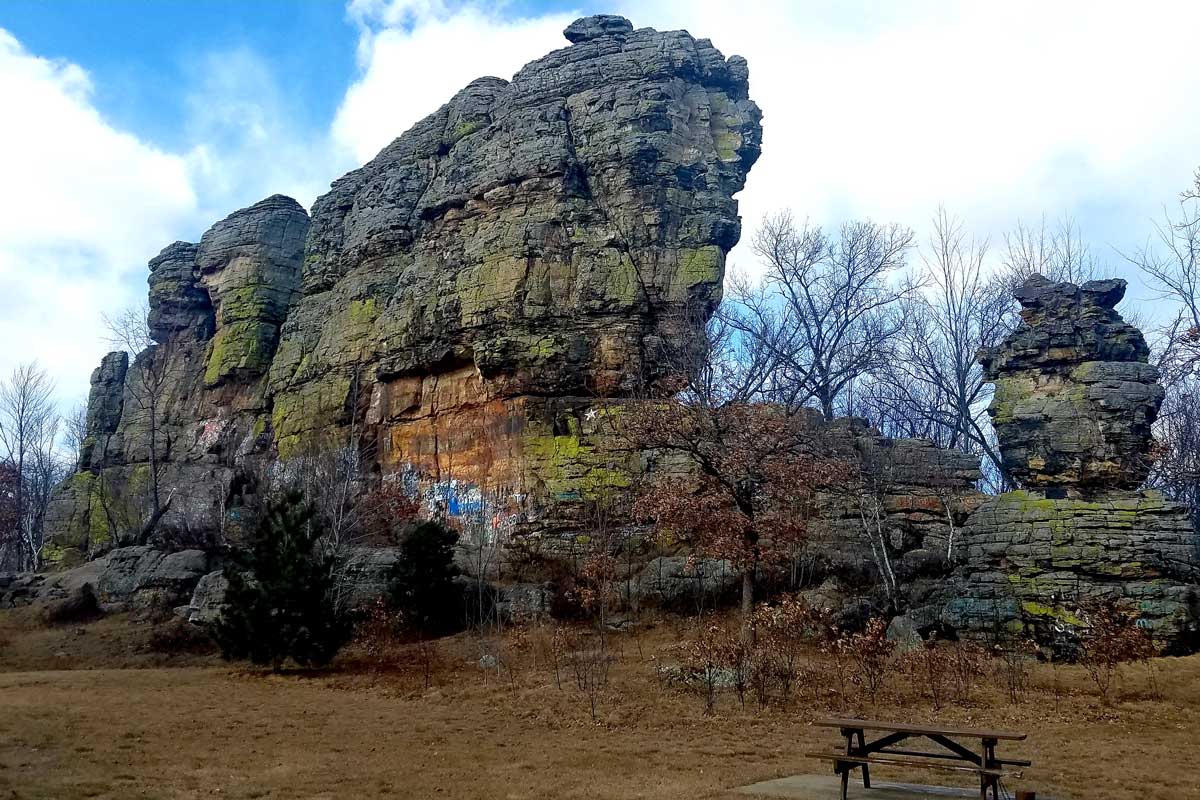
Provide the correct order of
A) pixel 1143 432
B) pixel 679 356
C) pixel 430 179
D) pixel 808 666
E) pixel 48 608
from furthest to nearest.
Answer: pixel 430 179 < pixel 48 608 < pixel 679 356 < pixel 1143 432 < pixel 808 666

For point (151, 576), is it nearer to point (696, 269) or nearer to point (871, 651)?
point (696, 269)

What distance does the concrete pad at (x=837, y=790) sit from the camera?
725cm

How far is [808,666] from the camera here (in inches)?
567

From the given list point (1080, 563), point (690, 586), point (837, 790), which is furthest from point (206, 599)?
point (1080, 563)

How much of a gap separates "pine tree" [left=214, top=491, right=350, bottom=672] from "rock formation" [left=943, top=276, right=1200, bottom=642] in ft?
38.6

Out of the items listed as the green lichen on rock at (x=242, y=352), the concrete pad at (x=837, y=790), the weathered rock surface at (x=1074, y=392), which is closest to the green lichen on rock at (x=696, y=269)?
the weathered rock surface at (x=1074, y=392)

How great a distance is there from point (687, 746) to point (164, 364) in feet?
122

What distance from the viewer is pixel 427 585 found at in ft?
63.6

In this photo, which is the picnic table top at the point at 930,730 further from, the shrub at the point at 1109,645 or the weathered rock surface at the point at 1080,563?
the weathered rock surface at the point at 1080,563

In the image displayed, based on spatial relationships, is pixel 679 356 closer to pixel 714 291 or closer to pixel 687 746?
pixel 714 291

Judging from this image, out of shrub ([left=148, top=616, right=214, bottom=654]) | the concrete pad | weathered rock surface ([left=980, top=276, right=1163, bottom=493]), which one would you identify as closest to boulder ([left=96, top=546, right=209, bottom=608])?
shrub ([left=148, top=616, right=214, bottom=654])

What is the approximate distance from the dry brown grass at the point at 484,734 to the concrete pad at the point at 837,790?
1.32 ft

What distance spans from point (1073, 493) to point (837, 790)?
1108cm

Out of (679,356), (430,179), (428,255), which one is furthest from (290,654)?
(430,179)
